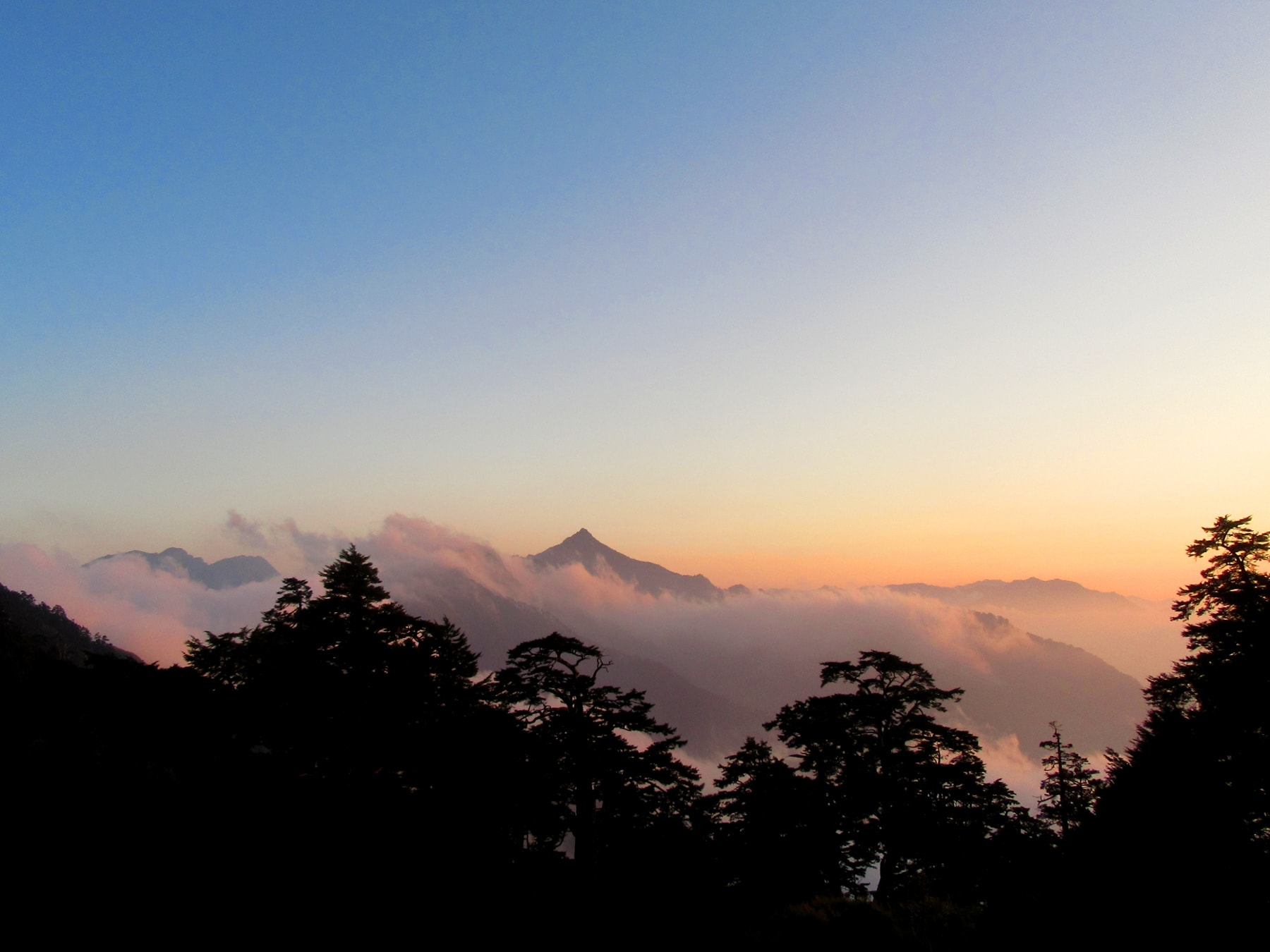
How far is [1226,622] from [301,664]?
4275cm

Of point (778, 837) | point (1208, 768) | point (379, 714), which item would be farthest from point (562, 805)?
point (1208, 768)

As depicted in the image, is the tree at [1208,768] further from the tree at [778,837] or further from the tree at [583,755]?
the tree at [583,755]

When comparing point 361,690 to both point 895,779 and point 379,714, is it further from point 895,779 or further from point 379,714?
point 895,779

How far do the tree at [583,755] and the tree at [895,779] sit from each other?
743cm

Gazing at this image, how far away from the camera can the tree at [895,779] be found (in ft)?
94.1

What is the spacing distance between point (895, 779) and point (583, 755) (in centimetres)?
1538

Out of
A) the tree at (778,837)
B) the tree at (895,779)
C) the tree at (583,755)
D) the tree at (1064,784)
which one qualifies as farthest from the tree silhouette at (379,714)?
the tree at (1064,784)

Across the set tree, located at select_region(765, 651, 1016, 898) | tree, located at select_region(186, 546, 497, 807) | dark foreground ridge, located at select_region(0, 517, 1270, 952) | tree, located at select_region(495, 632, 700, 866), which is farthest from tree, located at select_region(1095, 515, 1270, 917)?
tree, located at select_region(186, 546, 497, 807)

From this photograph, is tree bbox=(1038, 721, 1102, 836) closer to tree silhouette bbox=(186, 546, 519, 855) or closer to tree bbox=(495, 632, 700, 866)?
tree bbox=(495, 632, 700, 866)

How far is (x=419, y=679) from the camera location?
104ft

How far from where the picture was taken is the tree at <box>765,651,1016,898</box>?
94.1 ft

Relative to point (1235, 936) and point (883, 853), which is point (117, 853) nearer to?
point (1235, 936)

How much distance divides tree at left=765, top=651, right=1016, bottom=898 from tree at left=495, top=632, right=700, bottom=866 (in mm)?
7430

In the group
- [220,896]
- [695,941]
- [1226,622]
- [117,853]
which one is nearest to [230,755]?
[117,853]
